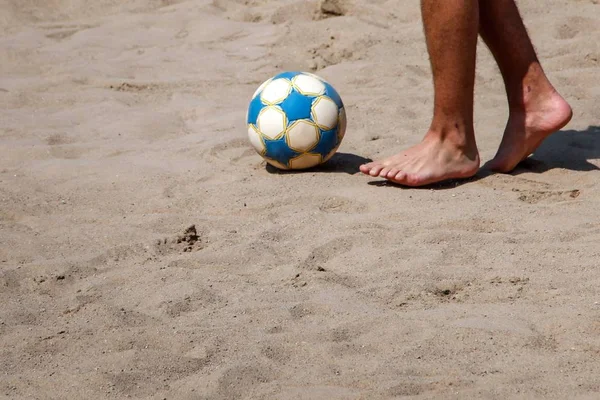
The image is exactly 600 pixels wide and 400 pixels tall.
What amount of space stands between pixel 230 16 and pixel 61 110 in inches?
74.7

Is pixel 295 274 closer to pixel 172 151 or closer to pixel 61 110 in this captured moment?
pixel 172 151

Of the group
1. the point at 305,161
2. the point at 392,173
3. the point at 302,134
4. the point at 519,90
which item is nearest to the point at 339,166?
the point at 305,161

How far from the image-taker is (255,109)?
378 centimetres

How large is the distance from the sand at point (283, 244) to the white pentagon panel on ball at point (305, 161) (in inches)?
2.1

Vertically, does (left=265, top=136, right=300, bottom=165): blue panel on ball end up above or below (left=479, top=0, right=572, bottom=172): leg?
below

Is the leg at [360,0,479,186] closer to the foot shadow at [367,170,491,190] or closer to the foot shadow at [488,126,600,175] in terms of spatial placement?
the foot shadow at [367,170,491,190]

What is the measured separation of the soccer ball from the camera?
3.69m

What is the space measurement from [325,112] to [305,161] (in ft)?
0.74

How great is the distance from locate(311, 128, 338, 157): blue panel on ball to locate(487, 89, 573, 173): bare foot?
26.2 inches

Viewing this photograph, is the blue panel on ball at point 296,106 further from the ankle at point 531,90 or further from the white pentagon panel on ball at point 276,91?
the ankle at point 531,90

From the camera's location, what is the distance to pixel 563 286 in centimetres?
266

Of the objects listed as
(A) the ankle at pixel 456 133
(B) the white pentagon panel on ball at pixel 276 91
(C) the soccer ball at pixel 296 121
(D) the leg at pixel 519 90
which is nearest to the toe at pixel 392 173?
(A) the ankle at pixel 456 133

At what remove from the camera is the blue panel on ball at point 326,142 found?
3721mm

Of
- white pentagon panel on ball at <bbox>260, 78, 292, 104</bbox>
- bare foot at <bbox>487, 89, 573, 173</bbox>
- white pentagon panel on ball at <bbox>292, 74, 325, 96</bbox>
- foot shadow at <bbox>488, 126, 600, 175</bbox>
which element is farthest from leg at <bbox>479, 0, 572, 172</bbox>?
white pentagon panel on ball at <bbox>260, 78, 292, 104</bbox>
